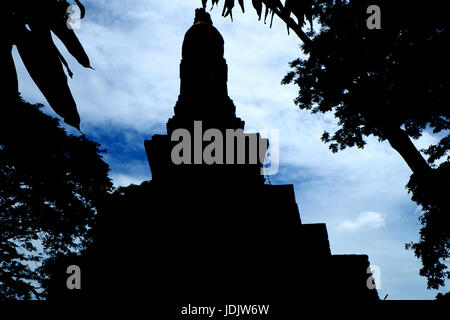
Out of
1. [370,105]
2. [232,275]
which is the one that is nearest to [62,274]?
[232,275]

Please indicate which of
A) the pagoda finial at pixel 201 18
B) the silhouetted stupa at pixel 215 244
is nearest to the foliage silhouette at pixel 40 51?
the silhouetted stupa at pixel 215 244

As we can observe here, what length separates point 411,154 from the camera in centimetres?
876

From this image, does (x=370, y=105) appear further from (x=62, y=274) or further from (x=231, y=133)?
(x=62, y=274)

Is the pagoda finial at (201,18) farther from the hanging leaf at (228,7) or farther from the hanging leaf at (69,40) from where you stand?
the hanging leaf at (69,40)

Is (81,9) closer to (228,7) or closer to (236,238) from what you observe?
(228,7)

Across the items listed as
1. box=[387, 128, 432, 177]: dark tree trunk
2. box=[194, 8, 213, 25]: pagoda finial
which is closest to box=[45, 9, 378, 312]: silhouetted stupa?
box=[387, 128, 432, 177]: dark tree trunk

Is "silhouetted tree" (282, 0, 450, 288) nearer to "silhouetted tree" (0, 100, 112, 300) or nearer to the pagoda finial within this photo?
the pagoda finial

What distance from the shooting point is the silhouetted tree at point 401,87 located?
8.77 m

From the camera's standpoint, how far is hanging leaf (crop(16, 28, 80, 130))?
51.0 inches

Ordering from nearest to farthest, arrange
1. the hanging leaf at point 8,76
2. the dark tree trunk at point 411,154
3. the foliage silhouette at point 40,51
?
1. the hanging leaf at point 8,76
2. the foliage silhouette at point 40,51
3. the dark tree trunk at point 411,154

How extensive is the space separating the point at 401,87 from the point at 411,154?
111 inches

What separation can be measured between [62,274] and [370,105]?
35.1 ft

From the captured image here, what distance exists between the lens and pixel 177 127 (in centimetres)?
929

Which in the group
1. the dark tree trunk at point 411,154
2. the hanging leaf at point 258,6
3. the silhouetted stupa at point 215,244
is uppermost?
the dark tree trunk at point 411,154
